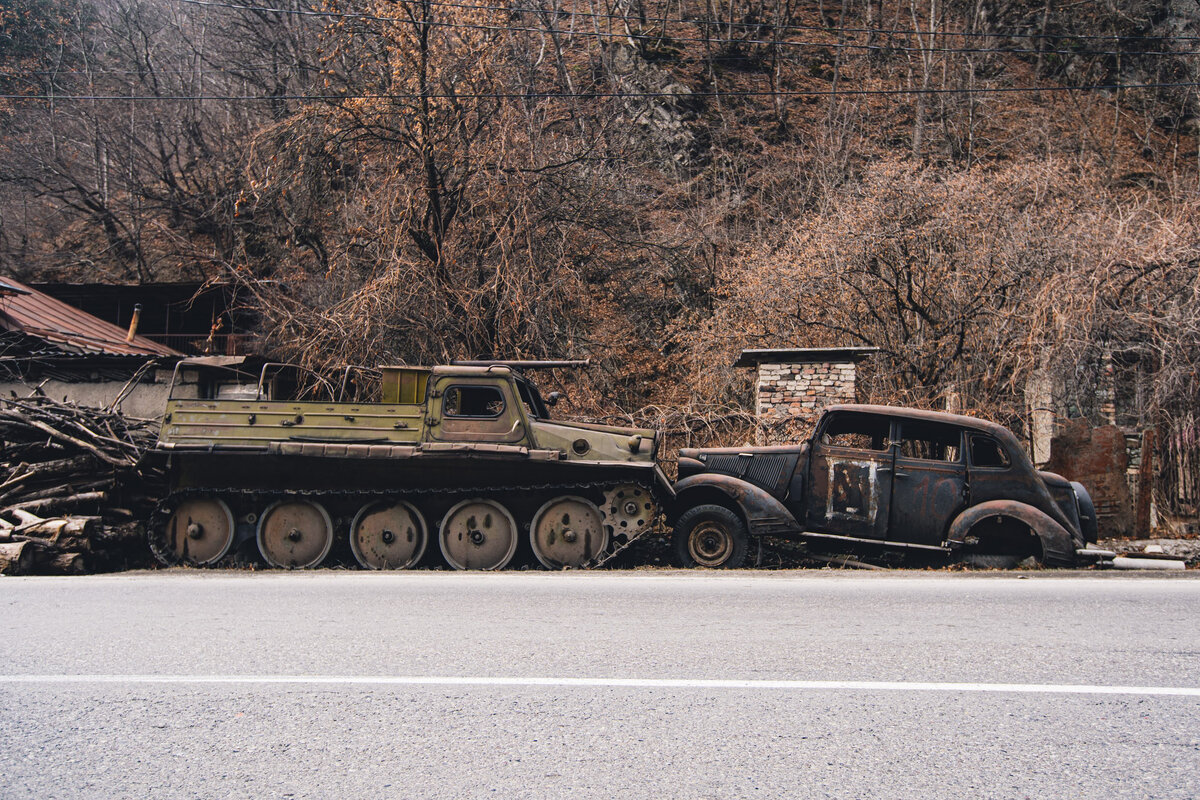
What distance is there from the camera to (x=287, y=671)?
15.7ft

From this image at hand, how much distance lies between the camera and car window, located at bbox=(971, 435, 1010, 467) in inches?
392

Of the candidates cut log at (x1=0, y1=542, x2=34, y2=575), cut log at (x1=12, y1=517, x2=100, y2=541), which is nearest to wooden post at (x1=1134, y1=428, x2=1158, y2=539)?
cut log at (x1=12, y1=517, x2=100, y2=541)

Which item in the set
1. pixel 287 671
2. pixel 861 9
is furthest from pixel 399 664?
pixel 861 9

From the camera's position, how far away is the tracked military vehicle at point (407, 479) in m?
10.5

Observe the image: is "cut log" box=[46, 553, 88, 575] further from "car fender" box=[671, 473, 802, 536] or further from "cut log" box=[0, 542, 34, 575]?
"car fender" box=[671, 473, 802, 536]

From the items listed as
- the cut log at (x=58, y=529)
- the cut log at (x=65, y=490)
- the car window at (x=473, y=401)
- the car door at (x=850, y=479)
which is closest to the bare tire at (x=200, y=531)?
the cut log at (x=58, y=529)

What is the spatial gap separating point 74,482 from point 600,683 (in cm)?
974

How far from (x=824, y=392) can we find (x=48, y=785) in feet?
36.2

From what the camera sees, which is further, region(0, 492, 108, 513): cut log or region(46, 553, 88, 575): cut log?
region(0, 492, 108, 513): cut log

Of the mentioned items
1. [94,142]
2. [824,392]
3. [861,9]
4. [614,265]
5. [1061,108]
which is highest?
[861,9]

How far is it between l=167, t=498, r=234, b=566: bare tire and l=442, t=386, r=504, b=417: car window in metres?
2.98

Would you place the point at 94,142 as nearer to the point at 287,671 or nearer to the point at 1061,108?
the point at 287,671

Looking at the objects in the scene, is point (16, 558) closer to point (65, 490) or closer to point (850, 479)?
point (65, 490)

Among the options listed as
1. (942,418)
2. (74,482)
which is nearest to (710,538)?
(942,418)
